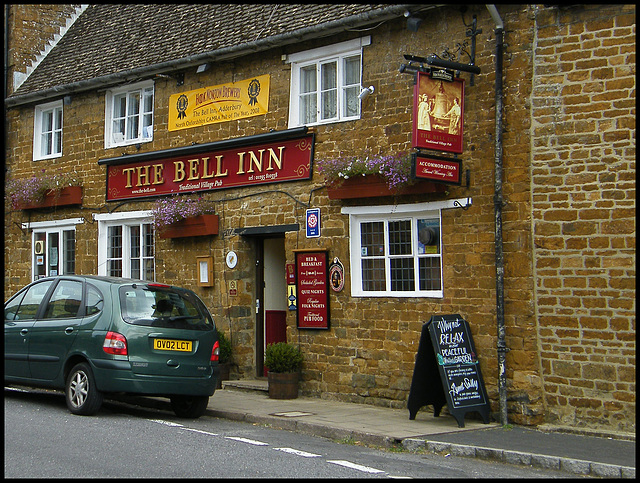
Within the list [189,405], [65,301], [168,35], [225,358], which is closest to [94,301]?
[65,301]

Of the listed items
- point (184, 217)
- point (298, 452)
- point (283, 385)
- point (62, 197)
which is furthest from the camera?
point (62, 197)

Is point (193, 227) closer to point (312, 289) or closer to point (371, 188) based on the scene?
point (312, 289)

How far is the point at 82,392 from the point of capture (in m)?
10.2

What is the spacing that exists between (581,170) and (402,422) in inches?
150

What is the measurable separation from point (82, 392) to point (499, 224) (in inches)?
224

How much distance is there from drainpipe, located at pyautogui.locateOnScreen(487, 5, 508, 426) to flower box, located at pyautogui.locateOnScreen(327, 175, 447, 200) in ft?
2.71

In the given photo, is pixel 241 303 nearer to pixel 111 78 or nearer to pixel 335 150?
pixel 335 150

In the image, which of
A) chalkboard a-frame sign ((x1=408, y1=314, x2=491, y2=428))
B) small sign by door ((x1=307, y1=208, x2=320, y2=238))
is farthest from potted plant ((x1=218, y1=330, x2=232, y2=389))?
chalkboard a-frame sign ((x1=408, y1=314, x2=491, y2=428))

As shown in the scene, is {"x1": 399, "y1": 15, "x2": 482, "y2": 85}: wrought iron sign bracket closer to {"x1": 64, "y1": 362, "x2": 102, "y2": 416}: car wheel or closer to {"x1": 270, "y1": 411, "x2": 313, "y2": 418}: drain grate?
{"x1": 270, "y1": 411, "x2": 313, "y2": 418}: drain grate

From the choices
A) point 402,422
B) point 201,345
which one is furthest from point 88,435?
point 402,422

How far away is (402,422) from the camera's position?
10234mm

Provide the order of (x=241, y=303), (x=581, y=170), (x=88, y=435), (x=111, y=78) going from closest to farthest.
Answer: (x=88, y=435) → (x=581, y=170) → (x=241, y=303) → (x=111, y=78)

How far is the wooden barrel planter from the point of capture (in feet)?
40.8

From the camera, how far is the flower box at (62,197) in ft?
54.0
